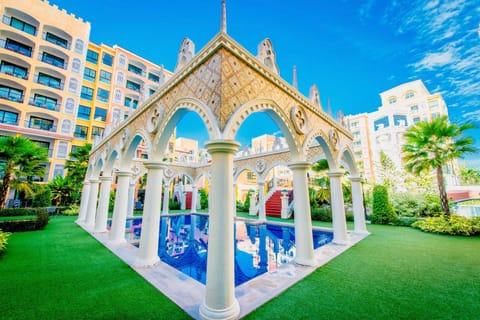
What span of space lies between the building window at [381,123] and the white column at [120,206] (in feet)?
121

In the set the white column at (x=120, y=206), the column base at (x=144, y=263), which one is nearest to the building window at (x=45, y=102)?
the white column at (x=120, y=206)

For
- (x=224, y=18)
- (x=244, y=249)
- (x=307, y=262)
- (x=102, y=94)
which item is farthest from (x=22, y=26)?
(x=307, y=262)

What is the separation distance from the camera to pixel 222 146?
330 cm

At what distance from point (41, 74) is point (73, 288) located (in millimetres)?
27449

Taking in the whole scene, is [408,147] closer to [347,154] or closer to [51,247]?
[347,154]

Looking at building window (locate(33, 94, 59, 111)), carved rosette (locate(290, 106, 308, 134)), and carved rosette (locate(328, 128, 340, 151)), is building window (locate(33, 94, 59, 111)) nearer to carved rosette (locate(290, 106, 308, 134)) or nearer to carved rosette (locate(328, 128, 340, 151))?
carved rosette (locate(290, 106, 308, 134))

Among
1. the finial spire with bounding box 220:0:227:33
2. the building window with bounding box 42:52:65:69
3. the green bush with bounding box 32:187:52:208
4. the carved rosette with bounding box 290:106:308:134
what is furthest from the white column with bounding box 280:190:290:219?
the building window with bounding box 42:52:65:69

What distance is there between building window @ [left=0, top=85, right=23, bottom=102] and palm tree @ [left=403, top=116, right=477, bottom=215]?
32336 mm

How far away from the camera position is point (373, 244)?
7.47 metres

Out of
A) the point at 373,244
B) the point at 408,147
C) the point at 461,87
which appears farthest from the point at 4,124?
the point at 461,87

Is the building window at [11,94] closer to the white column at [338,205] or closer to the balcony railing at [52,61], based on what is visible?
the balcony railing at [52,61]

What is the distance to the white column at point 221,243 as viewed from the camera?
2.99 metres

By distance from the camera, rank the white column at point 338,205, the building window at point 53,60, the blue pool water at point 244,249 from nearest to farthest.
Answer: the blue pool water at point 244,249 < the white column at point 338,205 < the building window at point 53,60

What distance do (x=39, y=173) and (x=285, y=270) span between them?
54.3 feet
